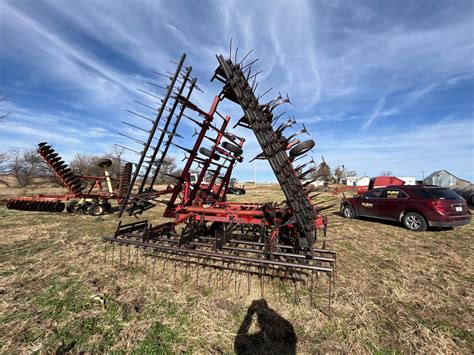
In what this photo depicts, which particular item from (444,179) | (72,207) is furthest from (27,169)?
(444,179)

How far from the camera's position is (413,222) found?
7539mm

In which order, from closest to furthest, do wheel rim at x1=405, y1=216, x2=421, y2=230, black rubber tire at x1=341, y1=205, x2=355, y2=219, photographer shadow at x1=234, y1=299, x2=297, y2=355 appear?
photographer shadow at x1=234, y1=299, x2=297, y2=355 → wheel rim at x1=405, y1=216, x2=421, y2=230 → black rubber tire at x1=341, y1=205, x2=355, y2=219

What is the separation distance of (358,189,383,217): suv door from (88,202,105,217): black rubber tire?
1255 centimetres

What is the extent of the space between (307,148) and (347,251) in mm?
3675

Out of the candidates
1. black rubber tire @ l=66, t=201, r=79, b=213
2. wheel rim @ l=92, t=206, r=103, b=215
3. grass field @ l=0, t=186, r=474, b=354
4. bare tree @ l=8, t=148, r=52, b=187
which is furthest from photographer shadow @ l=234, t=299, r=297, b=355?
bare tree @ l=8, t=148, r=52, b=187

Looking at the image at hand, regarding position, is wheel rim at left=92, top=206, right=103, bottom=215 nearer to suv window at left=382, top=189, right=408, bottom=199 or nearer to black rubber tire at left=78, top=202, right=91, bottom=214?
black rubber tire at left=78, top=202, right=91, bottom=214

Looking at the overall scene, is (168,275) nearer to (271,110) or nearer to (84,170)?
(271,110)

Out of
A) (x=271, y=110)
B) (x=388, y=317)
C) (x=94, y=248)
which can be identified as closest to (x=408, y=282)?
(x=388, y=317)

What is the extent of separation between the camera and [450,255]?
16.6ft

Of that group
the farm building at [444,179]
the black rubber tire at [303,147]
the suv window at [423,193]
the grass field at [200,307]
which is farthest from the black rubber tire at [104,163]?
the farm building at [444,179]

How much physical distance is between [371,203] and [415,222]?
1786mm

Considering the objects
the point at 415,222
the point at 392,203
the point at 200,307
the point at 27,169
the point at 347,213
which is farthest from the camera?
the point at 27,169

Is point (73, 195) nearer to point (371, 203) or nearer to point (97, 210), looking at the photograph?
point (97, 210)

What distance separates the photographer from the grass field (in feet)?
8.11
